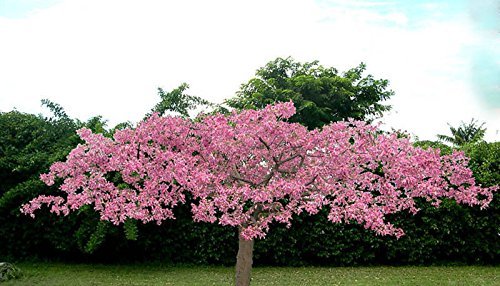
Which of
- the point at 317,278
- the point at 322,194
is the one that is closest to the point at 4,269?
the point at 317,278

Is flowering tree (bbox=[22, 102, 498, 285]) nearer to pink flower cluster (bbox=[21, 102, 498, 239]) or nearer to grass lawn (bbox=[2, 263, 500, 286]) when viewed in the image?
pink flower cluster (bbox=[21, 102, 498, 239])

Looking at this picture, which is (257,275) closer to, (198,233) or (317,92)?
(198,233)

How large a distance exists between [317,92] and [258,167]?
17484 mm

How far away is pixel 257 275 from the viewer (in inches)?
444

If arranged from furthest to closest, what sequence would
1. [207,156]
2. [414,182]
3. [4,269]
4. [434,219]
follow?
[434,219] < [4,269] < [207,156] < [414,182]

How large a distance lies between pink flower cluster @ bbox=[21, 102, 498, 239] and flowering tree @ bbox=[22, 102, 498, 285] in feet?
0.04

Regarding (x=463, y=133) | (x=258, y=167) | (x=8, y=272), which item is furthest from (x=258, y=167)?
(x=463, y=133)

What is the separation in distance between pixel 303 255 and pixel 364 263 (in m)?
1.50

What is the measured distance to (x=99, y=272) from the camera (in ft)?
37.7

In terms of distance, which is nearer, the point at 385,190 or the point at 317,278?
the point at 385,190

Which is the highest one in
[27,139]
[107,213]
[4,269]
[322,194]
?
[27,139]

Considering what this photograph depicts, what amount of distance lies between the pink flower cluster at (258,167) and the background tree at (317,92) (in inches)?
617

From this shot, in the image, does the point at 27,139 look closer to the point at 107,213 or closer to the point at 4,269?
the point at 4,269

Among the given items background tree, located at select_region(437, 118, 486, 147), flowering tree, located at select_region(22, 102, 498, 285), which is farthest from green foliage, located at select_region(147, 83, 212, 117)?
background tree, located at select_region(437, 118, 486, 147)
